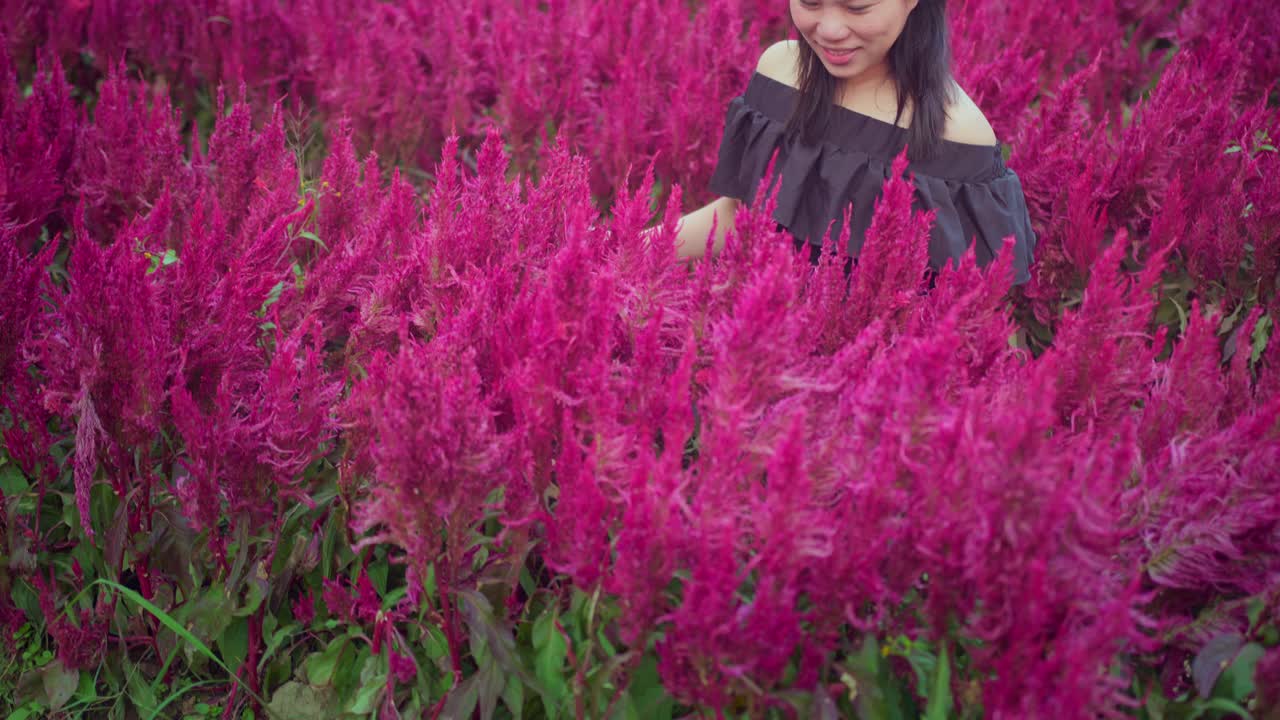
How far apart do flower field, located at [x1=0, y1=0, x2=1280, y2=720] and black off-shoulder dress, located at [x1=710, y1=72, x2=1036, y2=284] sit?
0.20m

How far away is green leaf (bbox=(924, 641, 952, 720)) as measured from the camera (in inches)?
47.9

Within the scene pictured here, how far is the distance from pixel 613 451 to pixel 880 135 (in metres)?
1.49

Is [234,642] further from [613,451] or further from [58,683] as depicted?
[613,451]

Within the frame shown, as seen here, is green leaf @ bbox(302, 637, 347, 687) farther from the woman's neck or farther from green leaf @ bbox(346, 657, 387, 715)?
the woman's neck

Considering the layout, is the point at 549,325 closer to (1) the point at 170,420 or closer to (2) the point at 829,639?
(2) the point at 829,639

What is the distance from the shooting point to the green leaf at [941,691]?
1218 millimetres

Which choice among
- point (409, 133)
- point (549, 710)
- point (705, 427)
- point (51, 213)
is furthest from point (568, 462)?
point (409, 133)

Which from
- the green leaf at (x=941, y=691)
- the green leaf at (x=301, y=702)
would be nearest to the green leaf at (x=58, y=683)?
the green leaf at (x=301, y=702)

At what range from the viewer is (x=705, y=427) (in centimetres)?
128

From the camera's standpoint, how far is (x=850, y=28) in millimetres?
2168

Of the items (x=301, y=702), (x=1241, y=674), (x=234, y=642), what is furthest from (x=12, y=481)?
(x=1241, y=674)

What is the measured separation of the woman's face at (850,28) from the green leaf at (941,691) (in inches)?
58.4

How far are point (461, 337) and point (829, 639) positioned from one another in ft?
2.35

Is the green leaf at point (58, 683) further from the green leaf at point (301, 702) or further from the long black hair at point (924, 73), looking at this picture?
the long black hair at point (924, 73)
